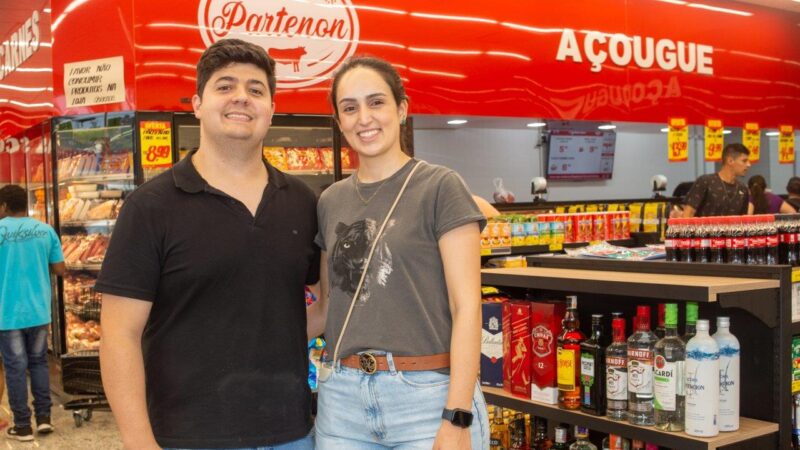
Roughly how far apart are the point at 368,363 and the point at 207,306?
1.34ft

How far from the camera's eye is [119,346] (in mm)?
1960

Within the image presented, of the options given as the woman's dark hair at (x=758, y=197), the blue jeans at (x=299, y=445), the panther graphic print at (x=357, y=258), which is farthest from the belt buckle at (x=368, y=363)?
the woman's dark hair at (x=758, y=197)

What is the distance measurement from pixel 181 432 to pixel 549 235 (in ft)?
13.4

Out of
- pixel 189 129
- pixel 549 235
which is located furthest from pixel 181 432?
pixel 189 129

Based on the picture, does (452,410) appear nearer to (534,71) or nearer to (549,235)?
(549,235)

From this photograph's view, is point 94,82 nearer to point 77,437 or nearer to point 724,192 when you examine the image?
point 77,437

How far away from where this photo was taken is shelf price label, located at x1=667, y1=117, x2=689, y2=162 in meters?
9.07

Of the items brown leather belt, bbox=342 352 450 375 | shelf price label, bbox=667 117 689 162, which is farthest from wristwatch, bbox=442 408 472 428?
shelf price label, bbox=667 117 689 162

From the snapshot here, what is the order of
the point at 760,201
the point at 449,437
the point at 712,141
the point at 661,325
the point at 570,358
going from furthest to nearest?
the point at 760,201, the point at 712,141, the point at 570,358, the point at 661,325, the point at 449,437

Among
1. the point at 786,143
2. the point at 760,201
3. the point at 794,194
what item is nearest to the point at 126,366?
the point at 760,201

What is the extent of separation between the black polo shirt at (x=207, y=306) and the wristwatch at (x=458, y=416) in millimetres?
415

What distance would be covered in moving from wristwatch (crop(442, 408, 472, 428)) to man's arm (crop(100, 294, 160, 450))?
2.27ft

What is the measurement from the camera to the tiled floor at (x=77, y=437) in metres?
5.89

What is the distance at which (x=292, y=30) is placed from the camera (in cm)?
666
